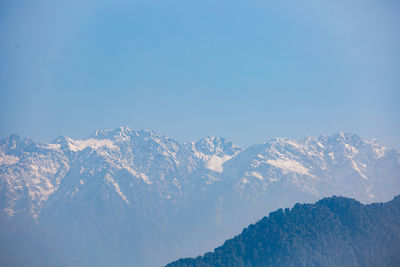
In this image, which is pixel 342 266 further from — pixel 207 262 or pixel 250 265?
pixel 207 262

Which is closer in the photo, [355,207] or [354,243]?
[354,243]

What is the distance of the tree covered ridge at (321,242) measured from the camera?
178 meters

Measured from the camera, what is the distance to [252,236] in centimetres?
19688

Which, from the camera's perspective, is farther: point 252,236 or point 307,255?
point 252,236

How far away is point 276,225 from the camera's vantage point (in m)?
196

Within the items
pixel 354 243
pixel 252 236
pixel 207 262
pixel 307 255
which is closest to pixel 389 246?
pixel 354 243

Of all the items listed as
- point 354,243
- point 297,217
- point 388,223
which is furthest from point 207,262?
point 388,223

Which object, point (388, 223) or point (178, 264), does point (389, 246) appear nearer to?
point (388, 223)

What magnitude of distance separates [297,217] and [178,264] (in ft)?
150

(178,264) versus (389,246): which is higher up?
(178,264)

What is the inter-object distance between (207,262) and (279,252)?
78.7 ft

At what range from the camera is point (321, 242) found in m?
184

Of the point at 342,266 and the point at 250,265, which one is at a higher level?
the point at 250,265

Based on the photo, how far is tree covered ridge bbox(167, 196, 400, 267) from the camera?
585 ft
